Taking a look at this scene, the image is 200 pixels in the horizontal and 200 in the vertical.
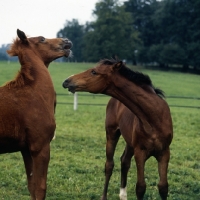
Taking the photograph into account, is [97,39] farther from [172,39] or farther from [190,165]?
[190,165]

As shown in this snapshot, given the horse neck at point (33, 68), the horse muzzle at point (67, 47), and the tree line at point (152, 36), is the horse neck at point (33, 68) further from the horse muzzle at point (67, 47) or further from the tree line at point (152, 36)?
the tree line at point (152, 36)

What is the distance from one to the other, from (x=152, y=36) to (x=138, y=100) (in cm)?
6042

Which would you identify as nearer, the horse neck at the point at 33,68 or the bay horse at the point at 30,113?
the bay horse at the point at 30,113

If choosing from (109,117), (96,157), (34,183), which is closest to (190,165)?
(96,157)

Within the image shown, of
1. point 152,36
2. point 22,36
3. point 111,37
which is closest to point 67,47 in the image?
point 22,36

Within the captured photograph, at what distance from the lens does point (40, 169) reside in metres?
4.18

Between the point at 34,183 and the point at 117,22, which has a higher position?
the point at 117,22

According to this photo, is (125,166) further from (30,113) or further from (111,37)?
(111,37)

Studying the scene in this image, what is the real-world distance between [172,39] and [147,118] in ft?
187

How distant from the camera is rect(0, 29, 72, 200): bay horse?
13.4 ft

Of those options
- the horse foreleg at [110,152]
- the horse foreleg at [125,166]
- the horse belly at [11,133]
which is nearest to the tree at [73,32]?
the horse foreleg at [110,152]

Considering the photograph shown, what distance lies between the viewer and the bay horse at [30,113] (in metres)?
4.10

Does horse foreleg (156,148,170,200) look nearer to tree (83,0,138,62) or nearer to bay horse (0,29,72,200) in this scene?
bay horse (0,29,72,200)

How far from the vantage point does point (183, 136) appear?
11539 mm
